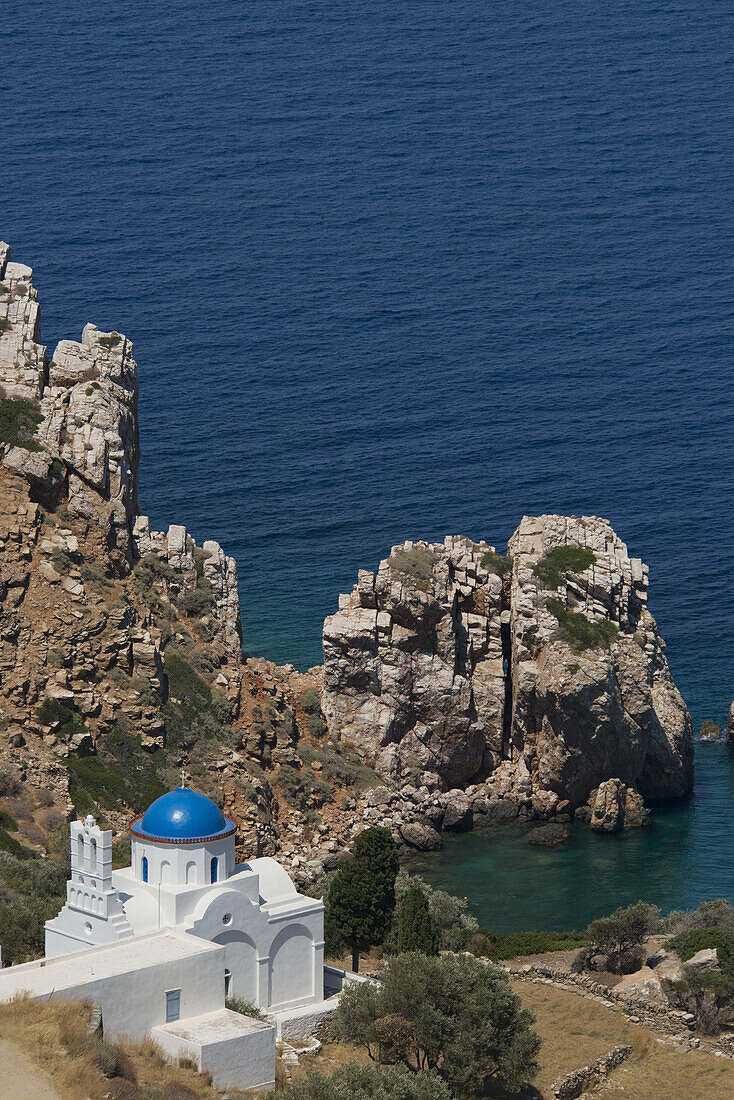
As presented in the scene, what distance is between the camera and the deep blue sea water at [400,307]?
12925cm

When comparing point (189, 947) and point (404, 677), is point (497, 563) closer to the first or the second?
point (404, 677)

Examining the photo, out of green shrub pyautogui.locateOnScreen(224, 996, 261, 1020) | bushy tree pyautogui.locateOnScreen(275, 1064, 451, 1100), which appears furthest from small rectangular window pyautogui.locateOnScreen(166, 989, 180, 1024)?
bushy tree pyautogui.locateOnScreen(275, 1064, 451, 1100)

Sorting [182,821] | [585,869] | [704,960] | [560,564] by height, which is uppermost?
[560,564]

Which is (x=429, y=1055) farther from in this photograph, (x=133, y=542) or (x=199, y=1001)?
(x=133, y=542)

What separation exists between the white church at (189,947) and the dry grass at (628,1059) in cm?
797

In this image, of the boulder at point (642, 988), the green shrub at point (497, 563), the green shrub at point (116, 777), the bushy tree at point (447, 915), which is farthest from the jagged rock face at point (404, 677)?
the boulder at point (642, 988)

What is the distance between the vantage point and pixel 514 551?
101688mm

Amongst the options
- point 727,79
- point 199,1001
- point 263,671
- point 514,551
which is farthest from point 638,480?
point 199,1001

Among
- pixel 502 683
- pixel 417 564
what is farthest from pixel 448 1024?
pixel 502 683

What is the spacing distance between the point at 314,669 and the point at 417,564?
9.15m

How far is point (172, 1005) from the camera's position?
2152 inches

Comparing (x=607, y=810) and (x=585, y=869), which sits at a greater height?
(x=607, y=810)

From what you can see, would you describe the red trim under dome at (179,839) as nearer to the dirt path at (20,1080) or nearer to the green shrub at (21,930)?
the green shrub at (21,930)

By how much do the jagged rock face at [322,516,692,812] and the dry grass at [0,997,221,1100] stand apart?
4307cm
